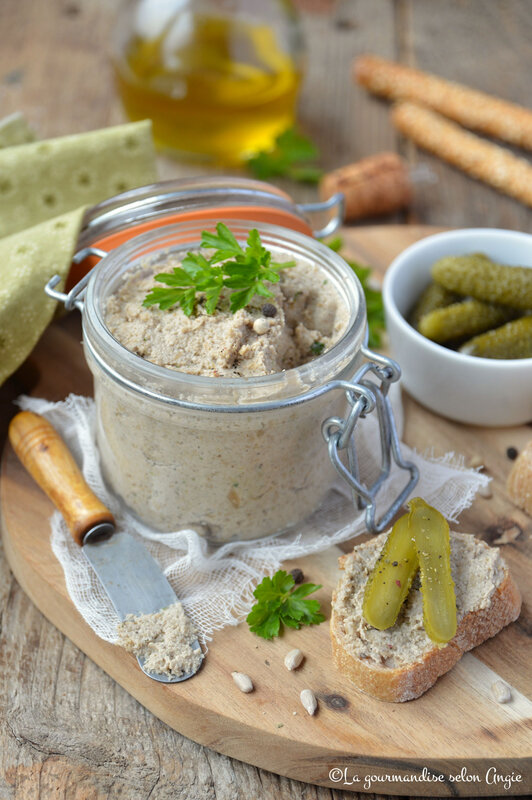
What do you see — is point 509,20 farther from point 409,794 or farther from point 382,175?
point 409,794

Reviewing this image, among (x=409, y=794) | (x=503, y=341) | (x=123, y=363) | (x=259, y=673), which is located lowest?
(x=409, y=794)

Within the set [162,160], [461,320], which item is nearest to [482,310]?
[461,320]

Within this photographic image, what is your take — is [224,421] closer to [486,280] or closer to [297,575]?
[297,575]

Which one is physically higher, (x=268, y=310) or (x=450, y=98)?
(x=268, y=310)

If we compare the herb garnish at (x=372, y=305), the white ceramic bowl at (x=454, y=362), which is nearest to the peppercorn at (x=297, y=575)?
the white ceramic bowl at (x=454, y=362)

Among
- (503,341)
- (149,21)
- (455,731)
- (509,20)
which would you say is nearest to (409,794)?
(455,731)

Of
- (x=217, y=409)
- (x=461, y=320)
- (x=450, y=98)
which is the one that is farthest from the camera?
(x=450, y=98)

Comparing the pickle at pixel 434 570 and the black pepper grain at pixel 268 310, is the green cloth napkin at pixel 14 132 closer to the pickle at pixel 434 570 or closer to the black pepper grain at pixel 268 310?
the black pepper grain at pixel 268 310
